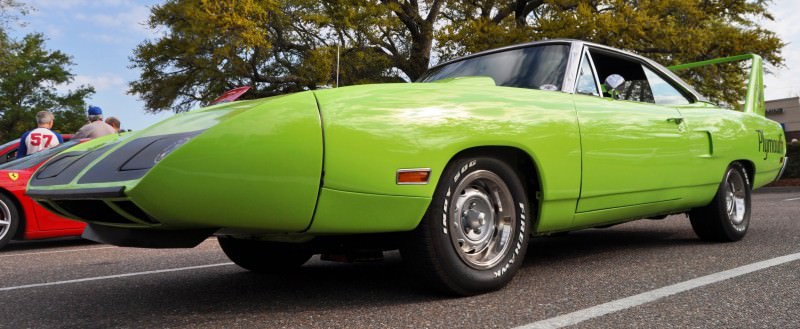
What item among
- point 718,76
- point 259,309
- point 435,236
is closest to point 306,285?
point 259,309

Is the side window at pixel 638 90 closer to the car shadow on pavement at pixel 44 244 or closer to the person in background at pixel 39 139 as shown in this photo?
the car shadow on pavement at pixel 44 244

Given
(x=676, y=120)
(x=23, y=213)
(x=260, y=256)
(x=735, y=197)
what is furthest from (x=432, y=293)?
(x=23, y=213)

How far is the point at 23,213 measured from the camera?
21.4ft

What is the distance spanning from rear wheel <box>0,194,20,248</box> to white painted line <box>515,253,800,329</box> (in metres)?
6.01

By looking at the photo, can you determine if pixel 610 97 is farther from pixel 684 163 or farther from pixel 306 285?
pixel 306 285

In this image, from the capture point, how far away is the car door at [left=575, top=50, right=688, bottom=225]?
11.4 ft

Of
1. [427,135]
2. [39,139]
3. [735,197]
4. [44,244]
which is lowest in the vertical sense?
[44,244]

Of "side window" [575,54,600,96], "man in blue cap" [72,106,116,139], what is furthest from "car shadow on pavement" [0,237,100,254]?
"side window" [575,54,600,96]

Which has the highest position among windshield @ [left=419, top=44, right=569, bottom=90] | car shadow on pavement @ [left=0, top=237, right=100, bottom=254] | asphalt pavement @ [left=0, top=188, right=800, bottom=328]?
windshield @ [left=419, top=44, right=569, bottom=90]

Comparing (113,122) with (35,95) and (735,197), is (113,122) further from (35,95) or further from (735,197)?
(35,95)

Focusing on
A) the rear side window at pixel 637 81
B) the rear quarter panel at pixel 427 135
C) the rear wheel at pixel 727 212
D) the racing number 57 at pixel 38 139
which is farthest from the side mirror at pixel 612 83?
the racing number 57 at pixel 38 139

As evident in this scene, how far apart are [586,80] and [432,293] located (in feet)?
5.86

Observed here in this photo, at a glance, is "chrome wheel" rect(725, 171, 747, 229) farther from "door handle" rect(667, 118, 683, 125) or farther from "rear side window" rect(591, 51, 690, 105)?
"door handle" rect(667, 118, 683, 125)

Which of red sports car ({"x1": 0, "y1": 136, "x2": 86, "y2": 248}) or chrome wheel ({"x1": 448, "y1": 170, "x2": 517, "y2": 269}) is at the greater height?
chrome wheel ({"x1": 448, "y1": 170, "x2": 517, "y2": 269})
